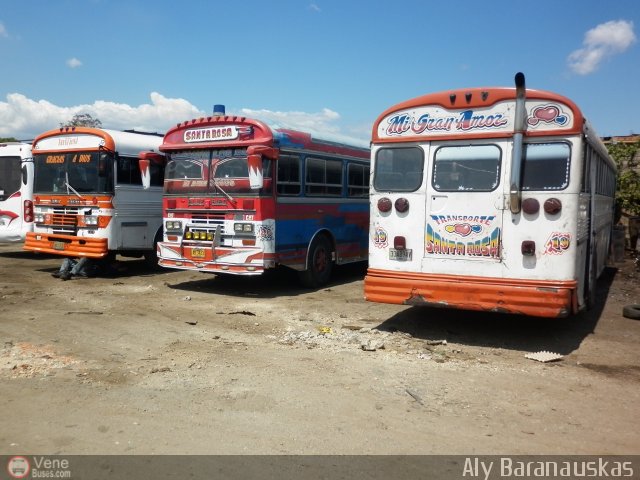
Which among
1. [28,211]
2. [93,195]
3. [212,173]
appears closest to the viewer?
[212,173]

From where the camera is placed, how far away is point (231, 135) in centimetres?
991

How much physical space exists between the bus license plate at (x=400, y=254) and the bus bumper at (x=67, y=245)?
680cm

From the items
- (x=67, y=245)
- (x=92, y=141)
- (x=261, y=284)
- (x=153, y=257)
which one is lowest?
(x=261, y=284)

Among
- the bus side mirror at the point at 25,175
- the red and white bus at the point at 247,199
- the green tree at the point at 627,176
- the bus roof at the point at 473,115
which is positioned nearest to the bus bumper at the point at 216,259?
the red and white bus at the point at 247,199

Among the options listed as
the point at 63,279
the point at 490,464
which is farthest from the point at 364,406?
the point at 63,279

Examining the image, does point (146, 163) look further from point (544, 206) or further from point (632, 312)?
point (632, 312)

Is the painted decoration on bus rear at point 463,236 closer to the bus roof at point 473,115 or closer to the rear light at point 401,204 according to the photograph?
the rear light at point 401,204

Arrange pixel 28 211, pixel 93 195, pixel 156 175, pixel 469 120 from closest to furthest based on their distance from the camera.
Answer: pixel 469 120
pixel 93 195
pixel 156 175
pixel 28 211

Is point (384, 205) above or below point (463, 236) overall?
above

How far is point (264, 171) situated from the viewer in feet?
32.0

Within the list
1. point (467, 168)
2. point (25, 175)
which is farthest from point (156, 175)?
point (467, 168)

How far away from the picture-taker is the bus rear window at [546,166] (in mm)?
Answer: 6293

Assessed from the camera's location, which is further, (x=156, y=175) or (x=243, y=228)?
(x=156, y=175)

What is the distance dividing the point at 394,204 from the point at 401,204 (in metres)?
0.10
